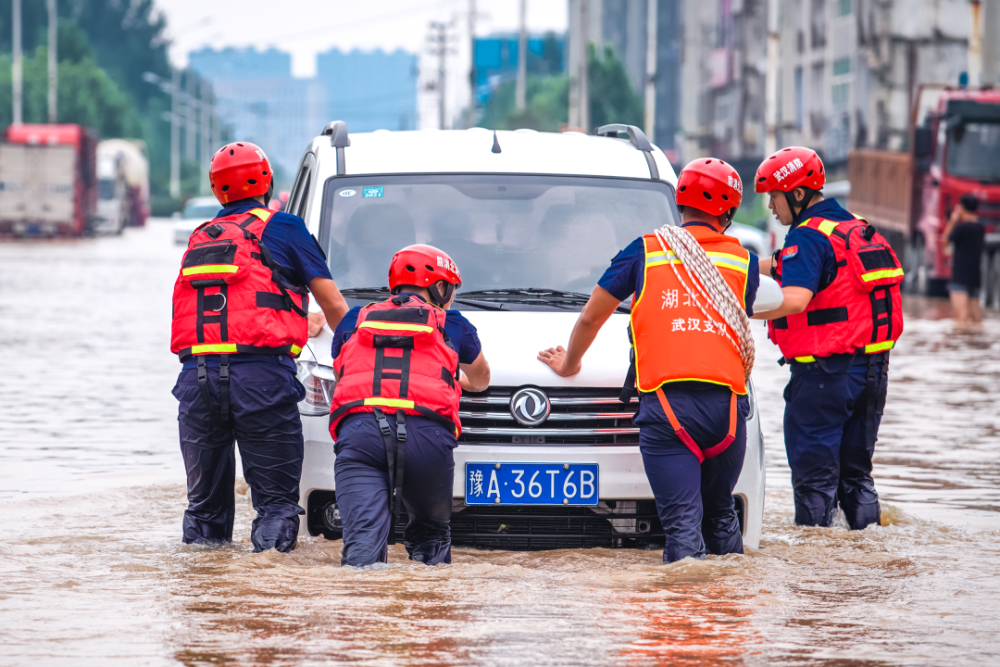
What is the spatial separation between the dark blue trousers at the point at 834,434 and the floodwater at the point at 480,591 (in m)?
0.13

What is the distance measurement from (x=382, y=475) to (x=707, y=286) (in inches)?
51.6

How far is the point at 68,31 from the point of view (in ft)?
324

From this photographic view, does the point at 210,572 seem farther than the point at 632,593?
Yes

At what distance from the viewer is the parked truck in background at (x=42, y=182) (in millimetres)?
50938

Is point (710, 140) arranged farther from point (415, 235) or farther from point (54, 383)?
point (415, 235)

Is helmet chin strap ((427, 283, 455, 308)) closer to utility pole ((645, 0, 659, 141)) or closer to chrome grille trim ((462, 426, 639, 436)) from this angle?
chrome grille trim ((462, 426, 639, 436))

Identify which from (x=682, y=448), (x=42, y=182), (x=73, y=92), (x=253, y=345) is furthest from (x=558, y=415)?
(x=73, y=92)

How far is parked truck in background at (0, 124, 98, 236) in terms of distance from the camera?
50.9 m

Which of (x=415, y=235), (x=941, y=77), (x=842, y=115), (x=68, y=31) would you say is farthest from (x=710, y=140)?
(x=415, y=235)

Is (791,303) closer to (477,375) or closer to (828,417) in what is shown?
(828,417)

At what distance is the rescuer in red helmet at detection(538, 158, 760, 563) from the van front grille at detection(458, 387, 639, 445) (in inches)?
5.2

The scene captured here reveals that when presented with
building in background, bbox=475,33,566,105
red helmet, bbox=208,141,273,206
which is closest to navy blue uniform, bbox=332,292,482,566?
red helmet, bbox=208,141,273,206

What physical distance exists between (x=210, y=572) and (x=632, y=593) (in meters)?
1.57

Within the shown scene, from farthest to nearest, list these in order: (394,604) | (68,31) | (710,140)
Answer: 1. (68,31)
2. (710,140)
3. (394,604)
